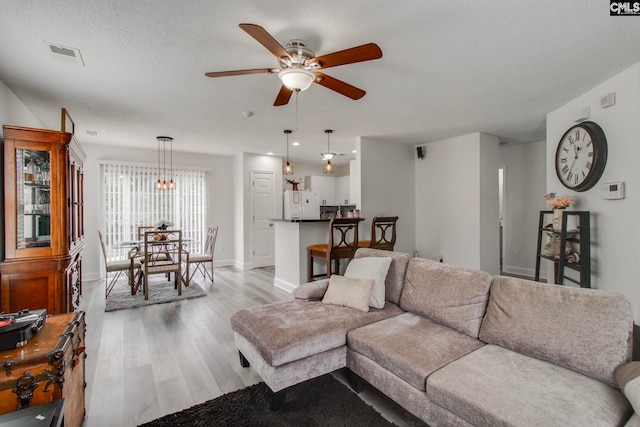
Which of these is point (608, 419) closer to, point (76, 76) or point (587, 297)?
point (587, 297)

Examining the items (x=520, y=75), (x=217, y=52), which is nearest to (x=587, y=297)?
(x=520, y=75)

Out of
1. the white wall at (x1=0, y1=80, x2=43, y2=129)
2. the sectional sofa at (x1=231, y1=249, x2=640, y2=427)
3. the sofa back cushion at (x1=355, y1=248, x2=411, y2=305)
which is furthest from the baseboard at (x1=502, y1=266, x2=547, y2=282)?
the white wall at (x1=0, y1=80, x2=43, y2=129)

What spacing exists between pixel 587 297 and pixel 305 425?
1705 mm

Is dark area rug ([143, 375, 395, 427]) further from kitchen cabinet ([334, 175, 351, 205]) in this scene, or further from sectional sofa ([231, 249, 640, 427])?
kitchen cabinet ([334, 175, 351, 205])

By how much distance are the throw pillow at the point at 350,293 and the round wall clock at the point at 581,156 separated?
2700 millimetres

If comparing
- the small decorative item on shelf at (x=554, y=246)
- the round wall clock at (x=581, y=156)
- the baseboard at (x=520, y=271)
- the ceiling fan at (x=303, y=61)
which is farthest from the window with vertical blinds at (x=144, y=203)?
the baseboard at (x=520, y=271)

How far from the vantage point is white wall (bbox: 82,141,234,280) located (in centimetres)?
546

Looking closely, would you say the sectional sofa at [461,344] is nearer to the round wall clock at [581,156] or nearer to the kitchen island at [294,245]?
the kitchen island at [294,245]

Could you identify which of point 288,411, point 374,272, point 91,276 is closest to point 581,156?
point 374,272

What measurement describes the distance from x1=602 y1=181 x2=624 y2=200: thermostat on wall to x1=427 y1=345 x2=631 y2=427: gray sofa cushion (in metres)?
2.27

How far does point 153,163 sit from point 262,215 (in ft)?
7.96

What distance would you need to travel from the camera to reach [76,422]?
1680 millimetres

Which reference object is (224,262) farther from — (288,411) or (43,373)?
(43,373)

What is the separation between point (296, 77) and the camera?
2.04 m
